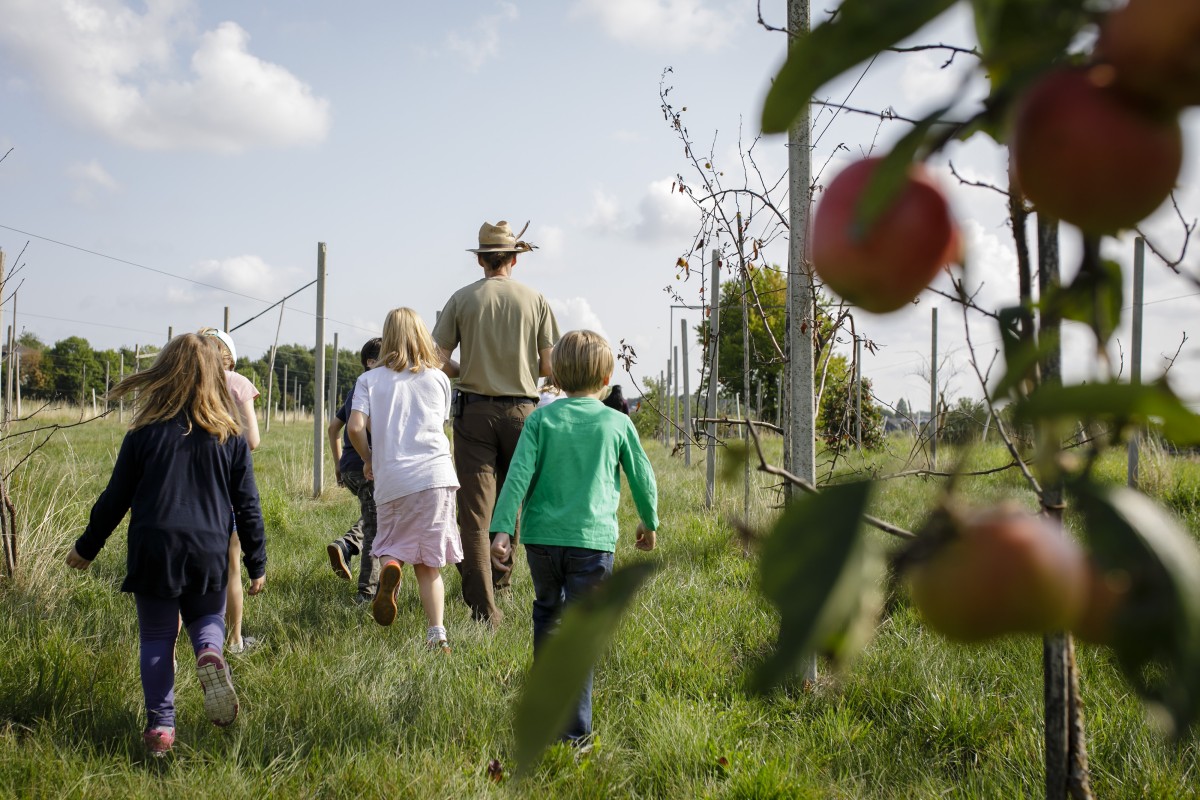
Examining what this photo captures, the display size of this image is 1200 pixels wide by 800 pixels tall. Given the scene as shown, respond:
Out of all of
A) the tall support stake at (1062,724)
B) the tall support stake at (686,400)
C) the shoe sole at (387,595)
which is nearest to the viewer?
the tall support stake at (1062,724)

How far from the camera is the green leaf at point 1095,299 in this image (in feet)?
0.87

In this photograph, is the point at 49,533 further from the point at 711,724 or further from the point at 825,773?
the point at 825,773

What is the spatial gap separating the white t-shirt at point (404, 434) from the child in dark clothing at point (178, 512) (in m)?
0.63

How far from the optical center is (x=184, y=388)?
2.91 metres

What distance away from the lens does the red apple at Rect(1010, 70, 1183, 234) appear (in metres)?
0.21

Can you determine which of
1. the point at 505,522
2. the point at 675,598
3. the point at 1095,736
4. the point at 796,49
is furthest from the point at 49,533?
the point at 796,49

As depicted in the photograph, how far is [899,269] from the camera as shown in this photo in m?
0.23

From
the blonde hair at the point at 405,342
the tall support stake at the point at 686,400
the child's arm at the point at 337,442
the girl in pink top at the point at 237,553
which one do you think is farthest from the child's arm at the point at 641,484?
the tall support stake at the point at 686,400

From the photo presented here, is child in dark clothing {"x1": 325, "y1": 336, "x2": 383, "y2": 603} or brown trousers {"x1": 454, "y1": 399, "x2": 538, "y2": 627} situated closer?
brown trousers {"x1": 454, "y1": 399, "x2": 538, "y2": 627}

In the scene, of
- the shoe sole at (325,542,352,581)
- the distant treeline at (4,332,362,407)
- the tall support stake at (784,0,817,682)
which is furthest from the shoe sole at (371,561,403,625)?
the distant treeline at (4,332,362,407)

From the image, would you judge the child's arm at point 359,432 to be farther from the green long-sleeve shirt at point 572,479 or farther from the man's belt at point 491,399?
the green long-sleeve shirt at point 572,479

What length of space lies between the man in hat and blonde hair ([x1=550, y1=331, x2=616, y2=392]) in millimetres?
808

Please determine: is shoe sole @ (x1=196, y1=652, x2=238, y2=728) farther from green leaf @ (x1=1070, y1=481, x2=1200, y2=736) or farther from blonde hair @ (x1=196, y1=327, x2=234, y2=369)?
green leaf @ (x1=1070, y1=481, x2=1200, y2=736)

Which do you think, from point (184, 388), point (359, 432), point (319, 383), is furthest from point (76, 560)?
point (319, 383)
